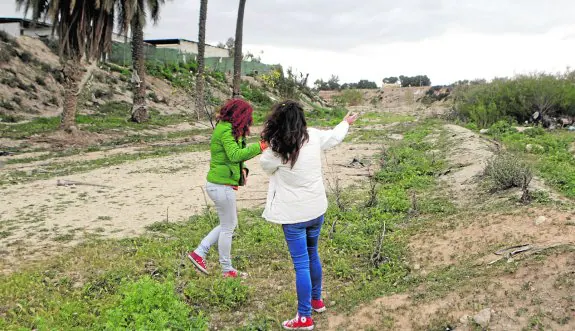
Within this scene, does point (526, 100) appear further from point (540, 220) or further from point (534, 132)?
point (540, 220)

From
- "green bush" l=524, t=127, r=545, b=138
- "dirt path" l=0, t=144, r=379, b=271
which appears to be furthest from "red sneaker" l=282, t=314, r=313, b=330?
"green bush" l=524, t=127, r=545, b=138

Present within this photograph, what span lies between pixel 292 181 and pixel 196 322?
1.23 m

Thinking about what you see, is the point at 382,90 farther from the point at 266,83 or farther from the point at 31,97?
the point at 31,97

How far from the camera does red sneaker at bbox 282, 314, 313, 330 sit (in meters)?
3.82

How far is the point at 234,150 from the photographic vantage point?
4312mm

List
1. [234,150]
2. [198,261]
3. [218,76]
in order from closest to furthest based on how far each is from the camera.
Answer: [234,150] → [198,261] → [218,76]

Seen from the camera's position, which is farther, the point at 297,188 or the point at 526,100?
the point at 526,100

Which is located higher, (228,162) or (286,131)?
(286,131)

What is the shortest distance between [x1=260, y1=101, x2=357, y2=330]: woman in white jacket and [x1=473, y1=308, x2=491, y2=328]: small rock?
3.70 ft

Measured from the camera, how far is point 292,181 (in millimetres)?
3717

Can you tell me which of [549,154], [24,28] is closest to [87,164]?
[549,154]

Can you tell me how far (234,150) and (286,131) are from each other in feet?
2.67

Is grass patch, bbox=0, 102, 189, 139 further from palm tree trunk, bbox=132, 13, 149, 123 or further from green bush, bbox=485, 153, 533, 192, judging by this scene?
green bush, bbox=485, 153, 533, 192

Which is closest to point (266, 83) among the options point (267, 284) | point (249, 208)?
point (249, 208)
